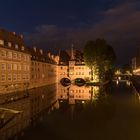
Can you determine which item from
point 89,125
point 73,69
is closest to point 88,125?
point 89,125

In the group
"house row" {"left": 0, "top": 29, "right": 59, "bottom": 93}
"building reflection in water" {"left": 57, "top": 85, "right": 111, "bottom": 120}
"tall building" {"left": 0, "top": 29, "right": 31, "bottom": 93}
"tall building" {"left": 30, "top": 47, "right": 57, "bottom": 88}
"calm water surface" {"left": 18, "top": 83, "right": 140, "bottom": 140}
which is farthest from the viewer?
"tall building" {"left": 30, "top": 47, "right": 57, "bottom": 88}

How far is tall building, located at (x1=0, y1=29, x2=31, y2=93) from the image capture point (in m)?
50.1

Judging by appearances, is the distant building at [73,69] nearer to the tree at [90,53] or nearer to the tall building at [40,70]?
the tall building at [40,70]

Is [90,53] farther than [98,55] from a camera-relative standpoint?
Yes

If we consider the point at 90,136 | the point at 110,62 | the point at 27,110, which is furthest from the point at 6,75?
the point at 110,62

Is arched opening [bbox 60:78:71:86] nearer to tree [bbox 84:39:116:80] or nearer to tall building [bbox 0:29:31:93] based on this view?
tree [bbox 84:39:116:80]

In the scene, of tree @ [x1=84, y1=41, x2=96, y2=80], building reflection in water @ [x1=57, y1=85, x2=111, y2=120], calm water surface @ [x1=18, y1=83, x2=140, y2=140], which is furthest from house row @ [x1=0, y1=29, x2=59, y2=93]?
calm water surface @ [x1=18, y1=83, x2=140, y2=140]

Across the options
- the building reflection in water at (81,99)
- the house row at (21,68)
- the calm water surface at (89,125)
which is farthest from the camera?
the house row at (21,68)

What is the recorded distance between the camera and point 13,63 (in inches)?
2170

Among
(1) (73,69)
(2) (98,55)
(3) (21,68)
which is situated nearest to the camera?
(3) (21,68)

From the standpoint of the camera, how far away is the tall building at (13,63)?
164 ft

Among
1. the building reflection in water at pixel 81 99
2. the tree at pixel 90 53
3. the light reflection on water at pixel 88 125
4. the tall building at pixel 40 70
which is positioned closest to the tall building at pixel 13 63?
the tall building at pixel 40 70

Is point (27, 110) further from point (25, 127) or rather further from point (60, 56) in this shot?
point (60, 56)

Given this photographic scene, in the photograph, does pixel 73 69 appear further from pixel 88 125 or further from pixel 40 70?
pixel 88 125
